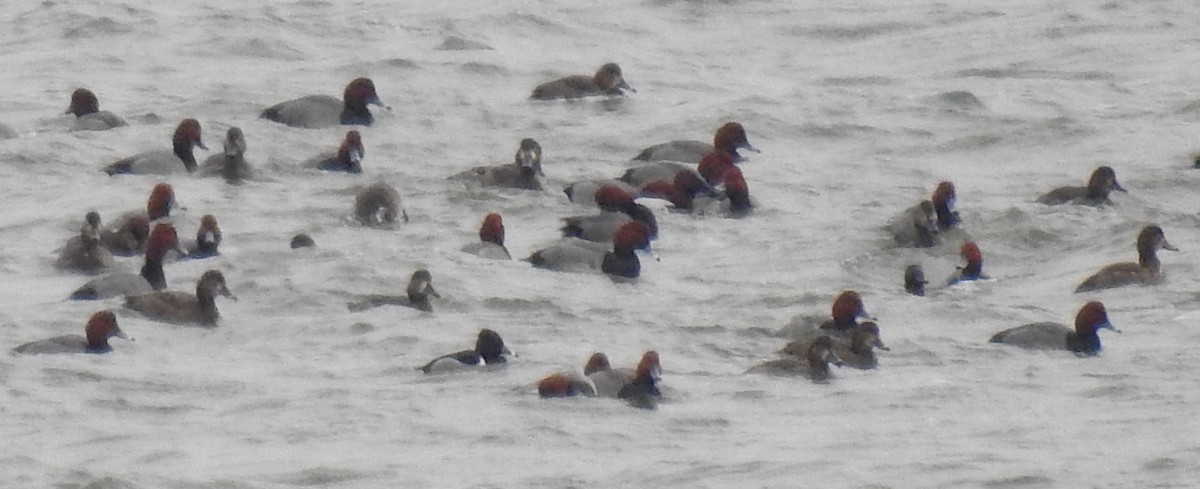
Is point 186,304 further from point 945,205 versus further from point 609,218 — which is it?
point 945,205

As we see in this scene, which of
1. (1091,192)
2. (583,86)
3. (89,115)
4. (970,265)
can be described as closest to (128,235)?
(89,115)

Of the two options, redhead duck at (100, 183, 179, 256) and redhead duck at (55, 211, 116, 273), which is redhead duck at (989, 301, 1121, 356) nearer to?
redhead duck at (55, 211, 116, 273)

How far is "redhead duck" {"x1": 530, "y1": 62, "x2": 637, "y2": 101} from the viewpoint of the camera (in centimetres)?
2964

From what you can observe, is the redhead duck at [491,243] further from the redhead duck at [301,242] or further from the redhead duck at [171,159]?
the redhead duck at [171,159]

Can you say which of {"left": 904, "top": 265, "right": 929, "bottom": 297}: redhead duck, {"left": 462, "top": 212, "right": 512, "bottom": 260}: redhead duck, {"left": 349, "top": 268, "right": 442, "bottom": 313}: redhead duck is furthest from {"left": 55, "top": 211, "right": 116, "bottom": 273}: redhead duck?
{"left": 904, "top": 265, "right": 929, "bottom": 297}: redhead duck

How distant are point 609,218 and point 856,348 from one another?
4659mm

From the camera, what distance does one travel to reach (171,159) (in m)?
25.5

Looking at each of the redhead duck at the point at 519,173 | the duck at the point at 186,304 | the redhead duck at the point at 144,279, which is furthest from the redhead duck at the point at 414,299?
the redhead duck at the point at 519,173

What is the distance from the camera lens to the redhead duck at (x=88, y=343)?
1839 centimetres

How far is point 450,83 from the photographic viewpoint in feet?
100

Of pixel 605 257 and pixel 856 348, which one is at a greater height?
pixel 856 348

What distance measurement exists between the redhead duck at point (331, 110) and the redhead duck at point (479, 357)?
372 inches

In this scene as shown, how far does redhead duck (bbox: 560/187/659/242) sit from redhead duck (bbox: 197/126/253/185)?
9.81 feet

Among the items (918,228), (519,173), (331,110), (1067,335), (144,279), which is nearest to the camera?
(1067,335)
